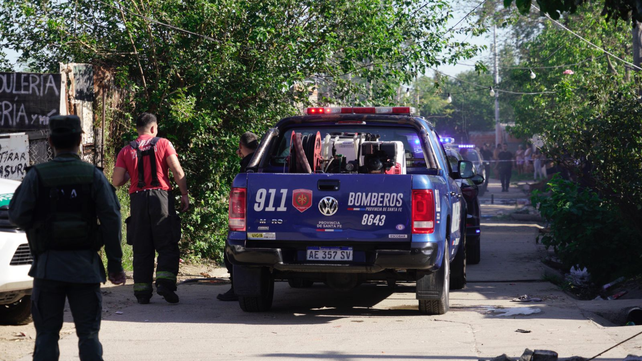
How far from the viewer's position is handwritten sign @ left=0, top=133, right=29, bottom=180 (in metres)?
8.99

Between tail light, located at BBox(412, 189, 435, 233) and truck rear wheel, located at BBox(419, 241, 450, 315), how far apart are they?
56cm

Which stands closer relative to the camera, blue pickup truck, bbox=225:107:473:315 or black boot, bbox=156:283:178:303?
blue pickup truck, bbox=225:107:473:315

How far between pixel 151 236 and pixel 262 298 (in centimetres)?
137

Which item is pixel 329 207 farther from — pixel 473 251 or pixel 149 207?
pixel 473 251

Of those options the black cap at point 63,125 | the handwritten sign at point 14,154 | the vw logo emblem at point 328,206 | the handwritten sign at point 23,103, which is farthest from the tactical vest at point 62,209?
the handwritten sign at point 23,103

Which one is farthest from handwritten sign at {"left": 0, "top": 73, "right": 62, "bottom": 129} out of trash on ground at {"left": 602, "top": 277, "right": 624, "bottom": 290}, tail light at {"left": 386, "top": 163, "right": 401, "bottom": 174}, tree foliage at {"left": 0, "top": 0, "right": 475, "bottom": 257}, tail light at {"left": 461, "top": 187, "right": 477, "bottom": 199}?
trash on ground at {"left": 602, "top": 277, "right": 624, "bottom": 290}

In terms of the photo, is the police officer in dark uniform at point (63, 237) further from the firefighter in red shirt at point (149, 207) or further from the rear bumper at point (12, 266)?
the firefighter in red shirt at point (149, 207)

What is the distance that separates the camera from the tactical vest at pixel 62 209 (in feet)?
15.5

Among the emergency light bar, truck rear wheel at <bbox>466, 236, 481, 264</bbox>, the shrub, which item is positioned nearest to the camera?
the emergency light bar

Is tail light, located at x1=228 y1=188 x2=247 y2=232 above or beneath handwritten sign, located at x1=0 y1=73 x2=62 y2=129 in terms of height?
beneath

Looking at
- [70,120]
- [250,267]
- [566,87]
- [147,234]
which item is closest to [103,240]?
[70,120]

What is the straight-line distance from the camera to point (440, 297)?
766 cm

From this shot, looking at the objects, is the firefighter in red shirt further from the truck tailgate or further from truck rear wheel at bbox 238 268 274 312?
the truck tailgate

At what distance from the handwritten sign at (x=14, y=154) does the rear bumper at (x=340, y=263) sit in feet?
9.80
